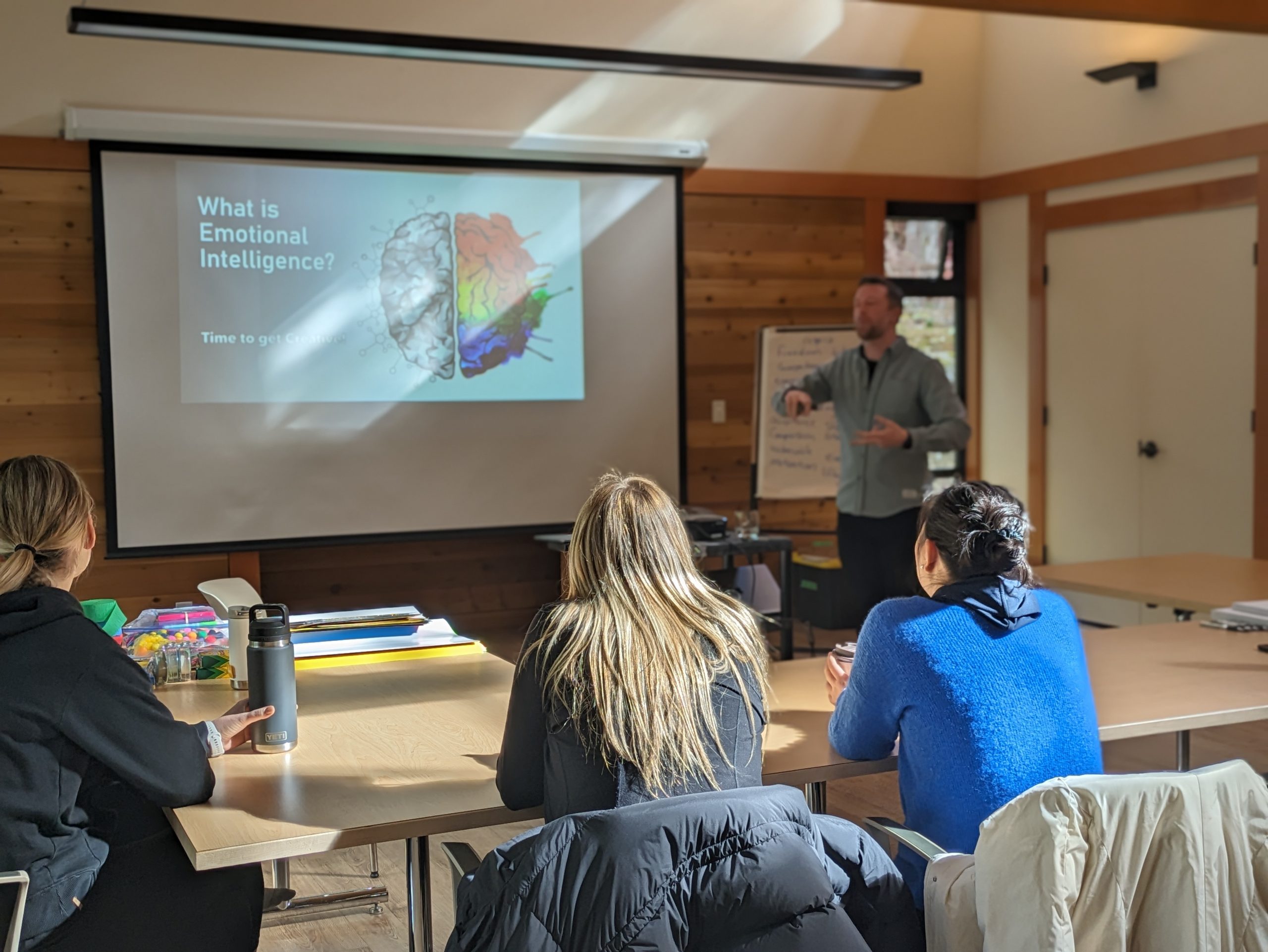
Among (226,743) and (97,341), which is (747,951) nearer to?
(226,743)

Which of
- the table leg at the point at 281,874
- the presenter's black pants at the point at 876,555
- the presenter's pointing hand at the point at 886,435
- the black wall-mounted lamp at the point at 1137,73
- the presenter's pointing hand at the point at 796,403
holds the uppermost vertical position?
the black wall-mounted lamp at the point at 1137,73

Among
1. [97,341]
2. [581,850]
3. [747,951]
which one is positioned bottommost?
[747,951]

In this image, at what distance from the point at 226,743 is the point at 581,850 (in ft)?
2.82

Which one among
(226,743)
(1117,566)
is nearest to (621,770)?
(226,743)

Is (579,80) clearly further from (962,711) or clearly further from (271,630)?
(962,711)

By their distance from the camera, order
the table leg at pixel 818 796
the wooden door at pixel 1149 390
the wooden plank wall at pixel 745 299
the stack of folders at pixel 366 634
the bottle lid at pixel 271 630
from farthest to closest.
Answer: the wooden plank wall at pixel 745 299, the wooden door at pixel 1149 390, the stack of folders at pixel 366 634, the table leg at pixel 818 796, the bottle lid at pixel 271 630

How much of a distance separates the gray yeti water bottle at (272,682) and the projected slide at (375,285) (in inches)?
155

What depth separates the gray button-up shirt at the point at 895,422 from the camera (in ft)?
16.1

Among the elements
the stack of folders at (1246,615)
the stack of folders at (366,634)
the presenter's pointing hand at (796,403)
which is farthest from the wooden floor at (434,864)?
the presenter's pointing hand at (796,403)

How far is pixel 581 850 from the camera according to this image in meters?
1.42

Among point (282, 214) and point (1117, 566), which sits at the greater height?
point (282, 214)

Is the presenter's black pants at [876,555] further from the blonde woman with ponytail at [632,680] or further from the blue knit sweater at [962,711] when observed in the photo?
the blonde woman with ponytail at [632,680]

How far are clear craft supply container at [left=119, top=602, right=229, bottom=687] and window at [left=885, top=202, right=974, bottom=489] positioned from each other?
540 centimetres

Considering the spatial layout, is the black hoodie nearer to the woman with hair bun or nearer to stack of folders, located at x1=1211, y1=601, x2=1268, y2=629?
the woman with hair bun
